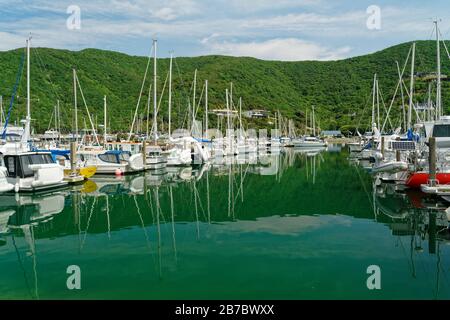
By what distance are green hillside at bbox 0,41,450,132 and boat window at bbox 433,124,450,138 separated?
56.8m

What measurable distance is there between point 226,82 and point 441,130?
107746 mm

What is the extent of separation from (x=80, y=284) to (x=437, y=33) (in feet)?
84.8

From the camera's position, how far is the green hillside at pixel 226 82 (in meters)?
88.1

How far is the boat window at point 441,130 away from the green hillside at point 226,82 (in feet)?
186

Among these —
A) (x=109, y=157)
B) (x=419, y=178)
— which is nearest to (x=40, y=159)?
(x=109, y=157)

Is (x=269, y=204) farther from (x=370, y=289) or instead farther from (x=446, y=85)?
(x=446, y=85)

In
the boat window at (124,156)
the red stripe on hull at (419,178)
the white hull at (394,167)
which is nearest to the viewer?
the red stripe on hull at (419,178)

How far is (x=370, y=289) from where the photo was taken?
9156 mm

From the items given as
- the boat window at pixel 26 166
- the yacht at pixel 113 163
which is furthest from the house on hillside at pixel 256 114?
the boat window at pixel 26 166

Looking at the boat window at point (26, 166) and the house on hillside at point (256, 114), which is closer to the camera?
the boat window at point (26, 166)

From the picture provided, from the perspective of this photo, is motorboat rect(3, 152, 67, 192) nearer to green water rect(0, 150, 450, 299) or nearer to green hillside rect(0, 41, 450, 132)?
green water rect(0, 150, 450, 299)

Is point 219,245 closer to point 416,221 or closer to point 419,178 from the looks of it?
point 416,221

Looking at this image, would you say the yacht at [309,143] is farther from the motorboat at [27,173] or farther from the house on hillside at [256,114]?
the motorboat at [27,173]

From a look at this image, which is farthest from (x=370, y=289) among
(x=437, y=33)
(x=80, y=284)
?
(x=437, y=33)
